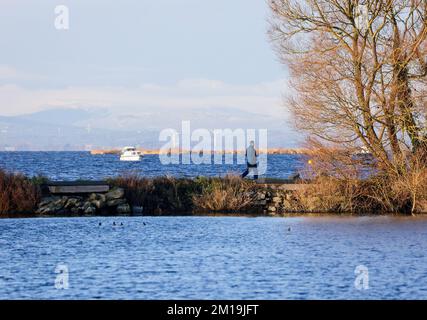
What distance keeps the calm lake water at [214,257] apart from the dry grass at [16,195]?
2.13 meters

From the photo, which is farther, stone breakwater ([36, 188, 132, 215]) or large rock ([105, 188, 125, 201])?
large rock ([105, 188, 125, 201])

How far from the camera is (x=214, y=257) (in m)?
27.1

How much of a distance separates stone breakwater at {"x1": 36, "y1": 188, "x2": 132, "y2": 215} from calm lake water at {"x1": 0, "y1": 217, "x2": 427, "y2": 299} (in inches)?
71.2

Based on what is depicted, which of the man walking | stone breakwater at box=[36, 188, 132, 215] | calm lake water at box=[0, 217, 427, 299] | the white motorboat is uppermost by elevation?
the white motorboat

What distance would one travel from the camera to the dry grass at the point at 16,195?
38250 millimetres

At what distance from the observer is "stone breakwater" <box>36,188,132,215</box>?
38.9 m

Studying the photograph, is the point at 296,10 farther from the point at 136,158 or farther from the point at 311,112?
the point at 136,158

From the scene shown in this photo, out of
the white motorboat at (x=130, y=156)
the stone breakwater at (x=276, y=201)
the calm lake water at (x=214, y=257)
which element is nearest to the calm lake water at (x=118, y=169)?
the stone breakwater at (x=276, y=201)

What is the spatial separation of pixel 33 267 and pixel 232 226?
11.3 m

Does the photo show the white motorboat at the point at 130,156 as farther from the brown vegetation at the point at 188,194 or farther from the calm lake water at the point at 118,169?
A: the brown vegetation at the point at 188,194

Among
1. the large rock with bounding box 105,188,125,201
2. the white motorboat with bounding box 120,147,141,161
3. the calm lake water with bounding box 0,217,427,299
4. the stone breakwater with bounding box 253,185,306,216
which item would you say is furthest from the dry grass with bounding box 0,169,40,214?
the white motorboat with bounding box 120,147,141,161

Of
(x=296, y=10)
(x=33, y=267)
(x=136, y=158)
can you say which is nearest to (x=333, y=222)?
(x=296, y=10)

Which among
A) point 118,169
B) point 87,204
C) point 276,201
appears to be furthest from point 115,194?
point 118,169

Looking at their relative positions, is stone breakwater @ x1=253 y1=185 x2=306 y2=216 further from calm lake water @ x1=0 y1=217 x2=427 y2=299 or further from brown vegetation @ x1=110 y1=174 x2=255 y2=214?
calm lake water @ x1=0 y1=217 x2=427 y2=299
